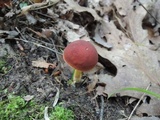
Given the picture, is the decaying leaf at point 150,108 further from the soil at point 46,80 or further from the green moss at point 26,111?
the green moss at point 26,111

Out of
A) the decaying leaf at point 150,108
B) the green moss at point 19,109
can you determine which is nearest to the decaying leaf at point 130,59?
the decaying leaf at point 150,108

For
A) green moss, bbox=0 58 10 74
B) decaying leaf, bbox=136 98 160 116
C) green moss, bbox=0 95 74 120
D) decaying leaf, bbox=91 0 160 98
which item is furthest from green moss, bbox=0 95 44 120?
decaying leaf, bbox=136 98 160 116

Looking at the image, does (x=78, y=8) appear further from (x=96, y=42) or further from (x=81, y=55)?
(x=81, y=55)

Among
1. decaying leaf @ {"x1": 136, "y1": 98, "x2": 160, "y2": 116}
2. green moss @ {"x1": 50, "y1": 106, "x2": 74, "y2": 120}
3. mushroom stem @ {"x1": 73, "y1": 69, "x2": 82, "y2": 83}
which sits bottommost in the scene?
decaying leaf @ {"x1": 136, "y1": 98, "x2": 160, "y2": 116}

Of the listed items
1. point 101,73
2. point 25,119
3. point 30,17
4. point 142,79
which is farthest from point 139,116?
point 30,17

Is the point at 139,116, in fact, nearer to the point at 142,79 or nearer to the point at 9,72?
the point at 142,79

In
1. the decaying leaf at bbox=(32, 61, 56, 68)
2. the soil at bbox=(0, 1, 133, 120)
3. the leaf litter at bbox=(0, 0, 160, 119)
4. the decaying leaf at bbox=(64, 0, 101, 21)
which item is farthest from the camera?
the decaying leaf at bbox=(64, 0, 101, 21)

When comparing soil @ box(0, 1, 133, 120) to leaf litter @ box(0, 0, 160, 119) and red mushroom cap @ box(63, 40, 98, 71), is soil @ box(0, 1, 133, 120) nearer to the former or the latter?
leaf litter @ box(0, 0, 160, 119)
